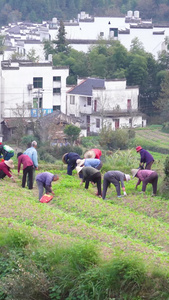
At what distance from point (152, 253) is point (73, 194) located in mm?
5823

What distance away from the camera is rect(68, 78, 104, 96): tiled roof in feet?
160

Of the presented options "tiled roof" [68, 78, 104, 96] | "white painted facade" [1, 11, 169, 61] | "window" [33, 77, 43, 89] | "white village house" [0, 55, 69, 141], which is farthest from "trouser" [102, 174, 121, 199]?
"white painted facade" [1, 11, 169, 61]

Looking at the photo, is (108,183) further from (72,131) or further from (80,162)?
(72,131)

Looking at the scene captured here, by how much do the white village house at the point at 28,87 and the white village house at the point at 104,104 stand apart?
198 centimetres

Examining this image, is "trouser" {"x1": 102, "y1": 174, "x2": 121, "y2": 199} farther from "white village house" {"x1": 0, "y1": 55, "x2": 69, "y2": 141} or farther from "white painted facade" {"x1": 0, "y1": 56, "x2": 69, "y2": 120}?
"white painted facade" {"x1": 0, "y1": 56, "x2": 69, "y2": 120}

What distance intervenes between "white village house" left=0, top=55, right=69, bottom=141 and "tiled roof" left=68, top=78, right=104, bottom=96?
5.13ft

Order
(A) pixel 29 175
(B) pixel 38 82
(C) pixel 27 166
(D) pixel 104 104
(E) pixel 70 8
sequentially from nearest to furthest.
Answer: (C) pixel 27 166, (A) pixel 29 175, (B) pixel 38 82, (D) pixel 104 104, (E) pixel 70 8

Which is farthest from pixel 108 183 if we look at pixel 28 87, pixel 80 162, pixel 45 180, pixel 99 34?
pixel 99 34

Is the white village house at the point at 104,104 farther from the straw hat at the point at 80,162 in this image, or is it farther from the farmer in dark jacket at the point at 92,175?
the farmer in dark jacket at the point at 92,175

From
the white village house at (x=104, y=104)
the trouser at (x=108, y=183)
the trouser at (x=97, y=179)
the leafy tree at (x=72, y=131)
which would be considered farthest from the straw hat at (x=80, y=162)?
the white village house at (x=104, y=104)

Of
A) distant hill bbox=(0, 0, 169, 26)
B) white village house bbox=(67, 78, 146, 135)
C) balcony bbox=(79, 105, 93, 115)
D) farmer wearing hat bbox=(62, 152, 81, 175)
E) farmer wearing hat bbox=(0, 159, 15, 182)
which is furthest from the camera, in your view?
distant hill bbox=(0, 0, 169, 26)

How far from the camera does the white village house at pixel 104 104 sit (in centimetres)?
4784

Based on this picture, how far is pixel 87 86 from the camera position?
49.4 metres

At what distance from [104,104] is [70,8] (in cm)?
4531
